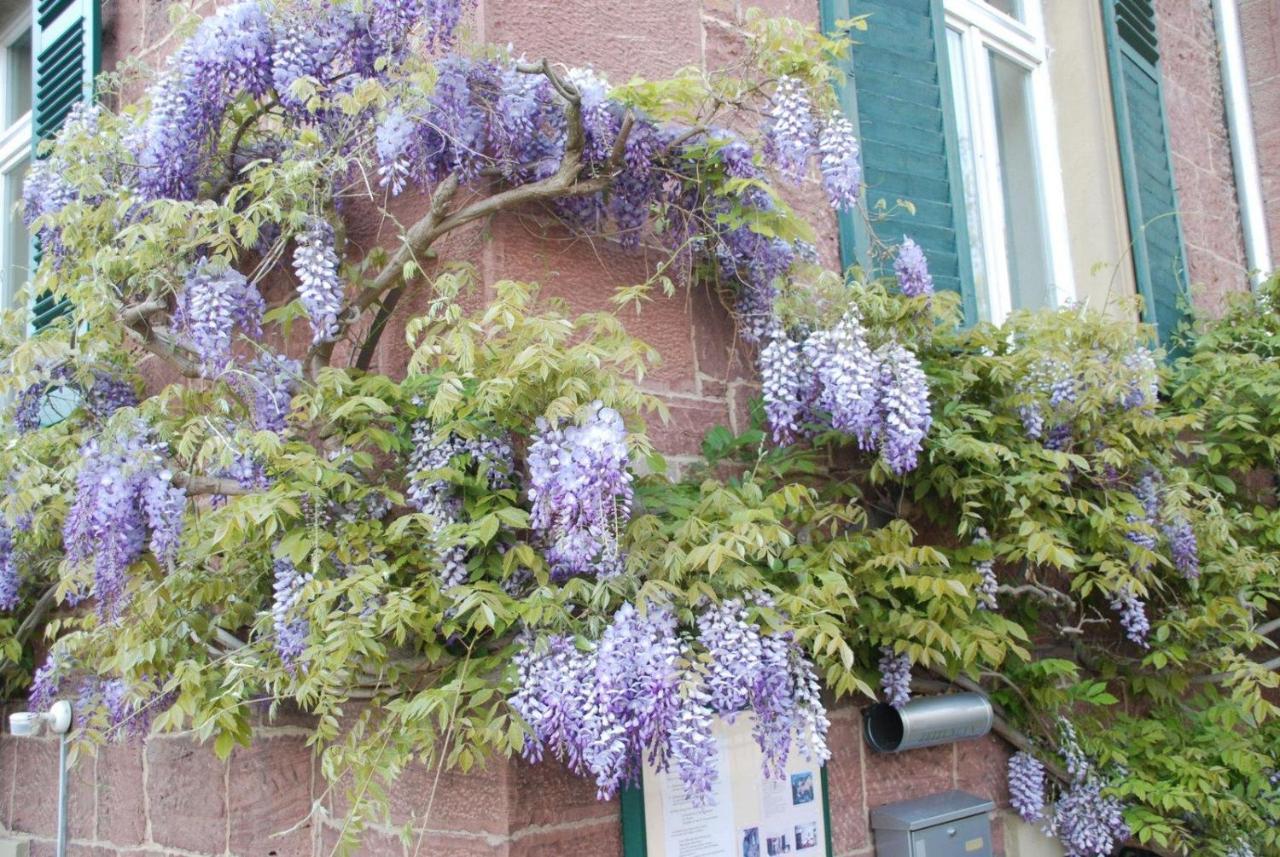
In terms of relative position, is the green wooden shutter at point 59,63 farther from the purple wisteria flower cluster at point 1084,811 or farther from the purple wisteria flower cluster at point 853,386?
the purple wisteria flower cluster at point 1084,811

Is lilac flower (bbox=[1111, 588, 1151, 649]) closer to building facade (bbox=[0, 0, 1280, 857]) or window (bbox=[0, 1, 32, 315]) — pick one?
building facade (bbox=[0, 0, 1280, 857])

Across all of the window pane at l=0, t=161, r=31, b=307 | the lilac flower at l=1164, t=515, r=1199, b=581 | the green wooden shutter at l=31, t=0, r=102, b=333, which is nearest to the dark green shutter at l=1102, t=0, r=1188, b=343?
the lilac flower at l=1164, t=515, r=1199, b=581

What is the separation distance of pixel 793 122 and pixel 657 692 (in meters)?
1.31

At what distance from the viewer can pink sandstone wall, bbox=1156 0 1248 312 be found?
485 cm

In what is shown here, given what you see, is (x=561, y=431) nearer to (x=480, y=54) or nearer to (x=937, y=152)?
(x=480, y=54)

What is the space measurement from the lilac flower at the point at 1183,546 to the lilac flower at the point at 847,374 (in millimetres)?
1119

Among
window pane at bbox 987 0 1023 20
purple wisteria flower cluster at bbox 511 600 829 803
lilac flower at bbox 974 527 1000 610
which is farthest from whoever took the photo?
window pane at bbox 987 0 1023 20

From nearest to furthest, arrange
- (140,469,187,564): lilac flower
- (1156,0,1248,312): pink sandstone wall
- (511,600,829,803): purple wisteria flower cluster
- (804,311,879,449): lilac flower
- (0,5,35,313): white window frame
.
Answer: (511,600,829,803): purple wisteria flower cluster, (140,469,187,564): lilac flower, (804,311,879,449): lilac flower, (0,5,35,313): white window frame, (1156,0,1248,312): pink sandstone wall

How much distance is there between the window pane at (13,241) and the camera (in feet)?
14.2

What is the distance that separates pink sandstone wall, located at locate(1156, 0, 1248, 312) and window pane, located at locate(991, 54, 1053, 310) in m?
0.82

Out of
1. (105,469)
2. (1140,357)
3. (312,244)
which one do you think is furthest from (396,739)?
(1140,357)

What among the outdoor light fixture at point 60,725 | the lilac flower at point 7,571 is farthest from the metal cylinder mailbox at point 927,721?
the lilac flower at point 7,571

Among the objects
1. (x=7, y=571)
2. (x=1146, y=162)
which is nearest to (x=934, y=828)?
(x=7, y=571)

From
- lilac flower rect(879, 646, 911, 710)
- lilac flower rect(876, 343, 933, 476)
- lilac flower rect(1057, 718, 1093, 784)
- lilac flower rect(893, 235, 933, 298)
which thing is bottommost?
lilac flower rect(1057, 718, 1093, 784)
